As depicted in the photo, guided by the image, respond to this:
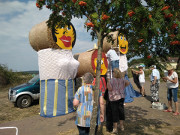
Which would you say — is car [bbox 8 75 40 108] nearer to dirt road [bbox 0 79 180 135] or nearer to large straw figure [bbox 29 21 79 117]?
dirt road [bbox 0 79 180 135]

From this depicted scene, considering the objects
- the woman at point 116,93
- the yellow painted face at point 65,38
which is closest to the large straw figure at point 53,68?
the yellow painted face at point 65,38

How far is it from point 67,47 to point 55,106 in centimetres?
238

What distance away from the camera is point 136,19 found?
2.32 m

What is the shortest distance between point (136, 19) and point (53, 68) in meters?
4.12

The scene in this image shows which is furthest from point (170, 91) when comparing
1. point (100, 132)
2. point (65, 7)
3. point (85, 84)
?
point (65, 7)

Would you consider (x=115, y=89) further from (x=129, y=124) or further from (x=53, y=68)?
(x=53, y=68)

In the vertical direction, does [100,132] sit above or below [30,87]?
below

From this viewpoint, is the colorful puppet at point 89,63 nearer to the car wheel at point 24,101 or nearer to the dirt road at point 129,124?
the dirt road at point 129,124

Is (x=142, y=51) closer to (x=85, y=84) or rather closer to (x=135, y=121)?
(x=85, y=84)

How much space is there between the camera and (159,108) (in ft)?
20.5

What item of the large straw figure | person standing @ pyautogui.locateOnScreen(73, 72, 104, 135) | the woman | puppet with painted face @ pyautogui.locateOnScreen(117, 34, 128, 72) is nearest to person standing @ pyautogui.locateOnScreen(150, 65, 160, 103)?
puppet with painted face @ pyautogui.locateOnScreen(117, 34, 128, 72)

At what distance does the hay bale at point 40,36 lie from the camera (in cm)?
563

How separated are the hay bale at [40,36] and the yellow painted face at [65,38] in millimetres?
370

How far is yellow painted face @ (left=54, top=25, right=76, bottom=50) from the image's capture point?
5.86 meters
